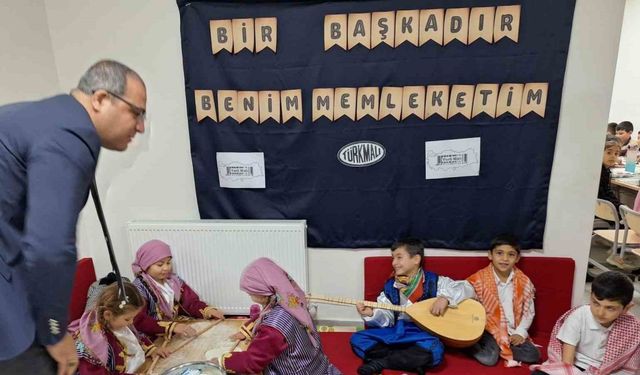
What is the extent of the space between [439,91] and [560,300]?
135 cm

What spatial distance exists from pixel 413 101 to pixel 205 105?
116 centimetres

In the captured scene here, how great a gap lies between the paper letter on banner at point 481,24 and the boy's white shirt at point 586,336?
140 cm

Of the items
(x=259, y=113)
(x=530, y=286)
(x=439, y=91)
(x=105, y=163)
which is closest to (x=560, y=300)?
A: (x=530, y=286)

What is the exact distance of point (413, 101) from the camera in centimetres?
208

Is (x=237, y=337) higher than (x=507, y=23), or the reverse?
(x=507, y=23)

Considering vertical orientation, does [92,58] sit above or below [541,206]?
above

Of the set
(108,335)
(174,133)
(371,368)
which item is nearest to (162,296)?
(108,335)

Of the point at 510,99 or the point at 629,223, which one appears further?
the point at 629,223

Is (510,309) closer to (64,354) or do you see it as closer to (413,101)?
(413,101)

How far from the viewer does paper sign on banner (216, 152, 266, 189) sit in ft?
7.43

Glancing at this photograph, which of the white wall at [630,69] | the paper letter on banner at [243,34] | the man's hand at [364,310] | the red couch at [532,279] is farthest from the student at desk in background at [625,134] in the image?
the paper letter on banner at [243,34]

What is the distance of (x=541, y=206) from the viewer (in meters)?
2.14

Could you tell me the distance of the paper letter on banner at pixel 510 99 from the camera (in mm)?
2014

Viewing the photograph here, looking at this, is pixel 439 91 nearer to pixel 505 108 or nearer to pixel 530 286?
pixel 505 108
